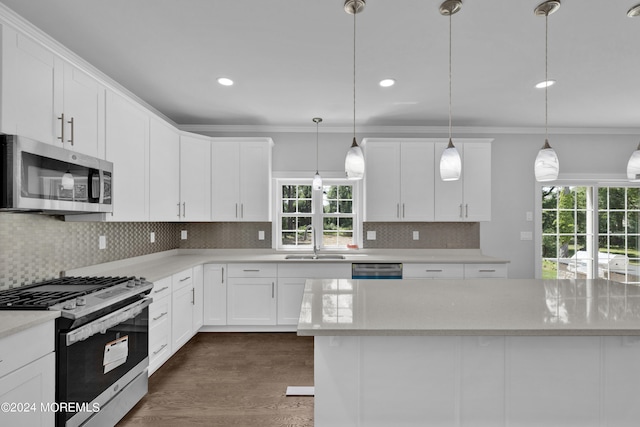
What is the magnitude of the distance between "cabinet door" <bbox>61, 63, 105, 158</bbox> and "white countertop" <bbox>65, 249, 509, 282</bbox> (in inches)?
39.4

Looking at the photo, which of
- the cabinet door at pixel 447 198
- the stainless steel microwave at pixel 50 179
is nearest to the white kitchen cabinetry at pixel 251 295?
the stainless steel microwave at pixel 50 179

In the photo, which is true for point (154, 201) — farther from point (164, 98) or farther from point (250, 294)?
point (250, 294)

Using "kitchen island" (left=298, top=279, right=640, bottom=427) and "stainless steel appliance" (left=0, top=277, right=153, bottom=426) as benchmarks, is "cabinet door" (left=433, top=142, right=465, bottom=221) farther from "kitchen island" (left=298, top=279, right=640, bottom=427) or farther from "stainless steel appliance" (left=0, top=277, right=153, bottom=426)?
"stainless steel appliance" (left=0, top=277, right=153, bottom=426)

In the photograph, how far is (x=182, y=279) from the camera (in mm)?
3035

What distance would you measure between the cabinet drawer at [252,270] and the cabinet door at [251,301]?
56 millimetres

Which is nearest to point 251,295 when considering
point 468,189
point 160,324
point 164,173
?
point 160,324

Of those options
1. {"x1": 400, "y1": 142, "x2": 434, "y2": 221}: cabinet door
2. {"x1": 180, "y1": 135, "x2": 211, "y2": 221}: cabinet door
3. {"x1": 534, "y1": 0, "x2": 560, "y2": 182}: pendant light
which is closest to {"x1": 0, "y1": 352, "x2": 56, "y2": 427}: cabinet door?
{"x1": 180, "y1": 135, "x2": 211, "y2": 221}: cabinet door

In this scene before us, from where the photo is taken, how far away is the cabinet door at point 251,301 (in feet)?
11.7

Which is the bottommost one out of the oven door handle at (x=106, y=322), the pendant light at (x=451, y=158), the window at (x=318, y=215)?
the oven door handle at (x=106, y=322)

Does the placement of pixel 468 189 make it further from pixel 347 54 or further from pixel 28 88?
pixel 28 88

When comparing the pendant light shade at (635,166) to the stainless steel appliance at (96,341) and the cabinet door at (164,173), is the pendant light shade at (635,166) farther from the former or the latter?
the cabinet door at (164,173)

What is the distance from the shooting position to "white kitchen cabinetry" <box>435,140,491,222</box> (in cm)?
388

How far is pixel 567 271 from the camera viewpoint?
428 centimetres

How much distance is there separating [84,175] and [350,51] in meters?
2.03
